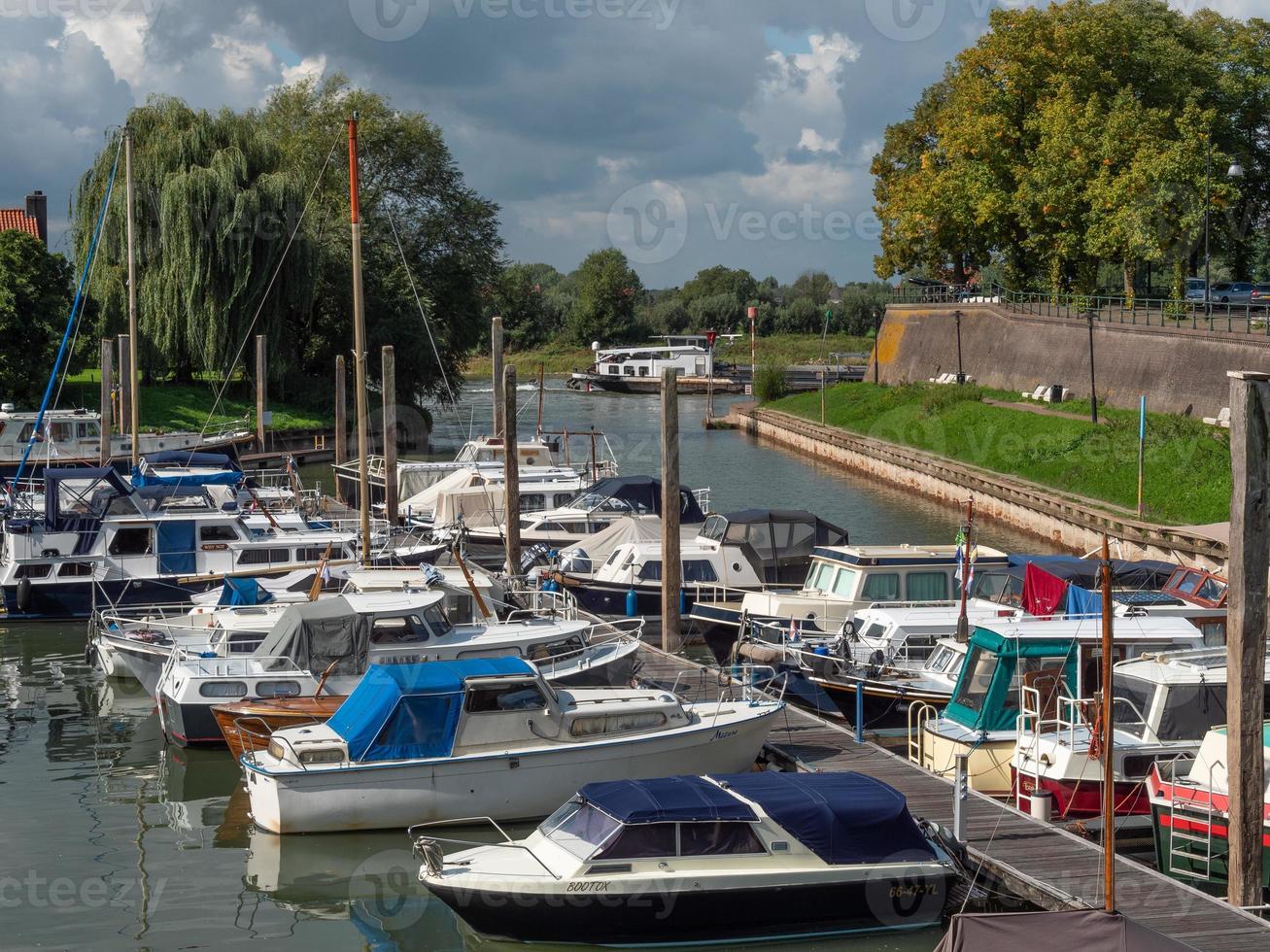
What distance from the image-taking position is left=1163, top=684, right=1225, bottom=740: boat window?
17938 mm

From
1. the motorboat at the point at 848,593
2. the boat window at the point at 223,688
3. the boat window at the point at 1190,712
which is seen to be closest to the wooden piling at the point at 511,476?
the motorboat at the point at 848,593

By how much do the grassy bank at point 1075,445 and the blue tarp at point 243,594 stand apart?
2721 cm

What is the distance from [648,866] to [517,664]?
476 cm

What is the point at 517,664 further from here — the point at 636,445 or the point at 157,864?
the point at 636,445

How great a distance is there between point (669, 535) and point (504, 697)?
26.7ft

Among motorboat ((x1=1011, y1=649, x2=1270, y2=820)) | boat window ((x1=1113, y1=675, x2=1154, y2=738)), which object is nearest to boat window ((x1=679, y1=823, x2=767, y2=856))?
motorboat ((x1=1011, y1=649, x2=1270, y2=820))

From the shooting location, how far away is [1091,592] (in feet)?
81.0

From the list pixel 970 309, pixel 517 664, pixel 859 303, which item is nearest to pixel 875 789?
pixel 517 664

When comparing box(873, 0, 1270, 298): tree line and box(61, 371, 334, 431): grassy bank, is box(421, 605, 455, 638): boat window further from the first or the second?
box(873, 0, 1270, 298): tree line

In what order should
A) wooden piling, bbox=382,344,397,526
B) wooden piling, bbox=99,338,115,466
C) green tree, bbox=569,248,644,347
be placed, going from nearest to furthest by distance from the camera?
wooden piling, bbox=382,344,397,526 → wooden piling, bbox=99,338,115,466 → green tree, bbox=569,248,644,347

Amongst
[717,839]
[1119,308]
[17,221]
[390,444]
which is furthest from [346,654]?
[17,221]

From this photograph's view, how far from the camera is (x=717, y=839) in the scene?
50.0 feet

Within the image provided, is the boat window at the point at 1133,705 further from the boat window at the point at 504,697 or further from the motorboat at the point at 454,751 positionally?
the boat window at the point at 504,697

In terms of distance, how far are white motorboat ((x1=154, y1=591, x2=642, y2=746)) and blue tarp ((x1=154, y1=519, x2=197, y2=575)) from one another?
886cm
